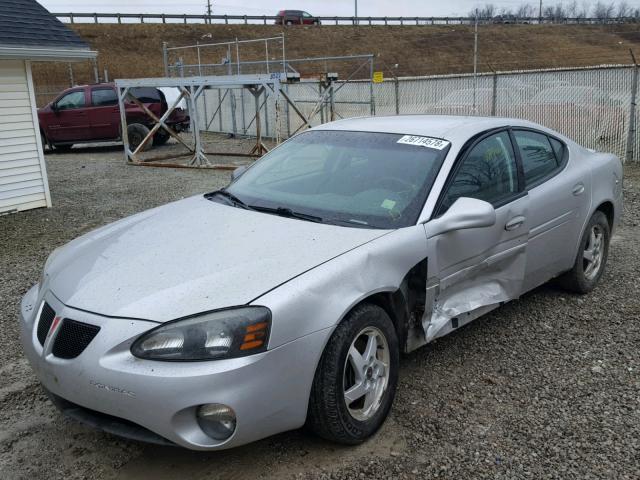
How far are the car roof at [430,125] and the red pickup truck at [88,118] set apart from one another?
14.1 meters

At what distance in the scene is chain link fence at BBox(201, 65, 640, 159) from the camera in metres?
11.9

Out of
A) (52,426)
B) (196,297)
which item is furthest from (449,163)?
(52,426)

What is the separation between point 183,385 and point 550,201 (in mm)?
2914

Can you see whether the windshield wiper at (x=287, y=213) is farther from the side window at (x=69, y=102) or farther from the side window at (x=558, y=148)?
the side window at (x=69, y=102)

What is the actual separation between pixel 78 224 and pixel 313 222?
595cm

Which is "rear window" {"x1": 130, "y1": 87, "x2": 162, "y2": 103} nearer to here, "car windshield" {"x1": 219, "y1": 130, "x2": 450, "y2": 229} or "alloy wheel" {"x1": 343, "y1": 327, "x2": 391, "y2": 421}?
"car windshield" {"x1": 219, "y1": 130, "x2": 450, "y2": 229}

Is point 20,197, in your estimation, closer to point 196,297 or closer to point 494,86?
point 196,297

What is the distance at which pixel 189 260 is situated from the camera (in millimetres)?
3020

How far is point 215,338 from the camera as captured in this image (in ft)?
8.39

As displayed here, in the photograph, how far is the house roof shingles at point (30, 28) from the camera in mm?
8656

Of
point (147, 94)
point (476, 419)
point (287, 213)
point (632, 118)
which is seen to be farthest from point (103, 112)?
point (476, 419)

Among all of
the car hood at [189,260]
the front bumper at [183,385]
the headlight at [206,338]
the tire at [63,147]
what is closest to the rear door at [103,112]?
the tire at [63,147]

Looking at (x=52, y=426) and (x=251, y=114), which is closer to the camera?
(x=52, y=426)

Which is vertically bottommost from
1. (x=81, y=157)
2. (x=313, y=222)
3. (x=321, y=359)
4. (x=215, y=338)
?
(x=81, y=157)
